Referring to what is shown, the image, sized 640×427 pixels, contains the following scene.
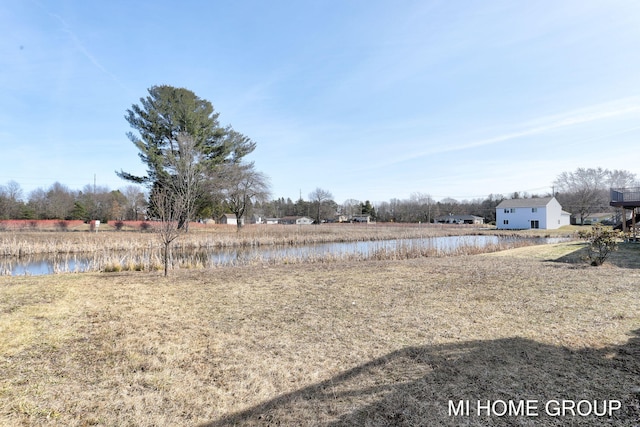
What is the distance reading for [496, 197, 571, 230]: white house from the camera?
42844mm

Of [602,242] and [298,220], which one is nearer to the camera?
[602,242]

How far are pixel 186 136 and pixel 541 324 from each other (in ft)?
88.6

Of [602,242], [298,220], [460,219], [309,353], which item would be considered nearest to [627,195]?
[602,242]

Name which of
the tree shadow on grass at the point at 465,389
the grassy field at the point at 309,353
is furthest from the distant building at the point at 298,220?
the tree shadow on grass at the point at 465,389

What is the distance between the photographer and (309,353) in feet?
13.2

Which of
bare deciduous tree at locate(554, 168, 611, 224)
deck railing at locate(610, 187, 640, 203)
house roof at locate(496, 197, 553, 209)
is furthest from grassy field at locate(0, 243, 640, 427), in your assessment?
bare deciduous tree at locate(554, 168, 611, 224)

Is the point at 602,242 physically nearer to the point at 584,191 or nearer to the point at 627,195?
the point at 627,195

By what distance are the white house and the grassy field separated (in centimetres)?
4154

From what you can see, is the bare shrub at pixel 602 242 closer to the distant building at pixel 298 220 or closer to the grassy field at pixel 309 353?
the grassy field at pixel 309 353

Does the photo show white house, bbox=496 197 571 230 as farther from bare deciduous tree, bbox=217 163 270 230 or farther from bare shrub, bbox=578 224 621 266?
bare shrub, bbox=578 224 621 266

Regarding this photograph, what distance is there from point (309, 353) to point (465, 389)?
5.74ft

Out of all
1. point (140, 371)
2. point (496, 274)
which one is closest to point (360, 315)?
point (140, 371)

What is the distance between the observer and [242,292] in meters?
7.30

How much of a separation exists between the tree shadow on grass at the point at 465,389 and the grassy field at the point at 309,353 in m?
0.02
